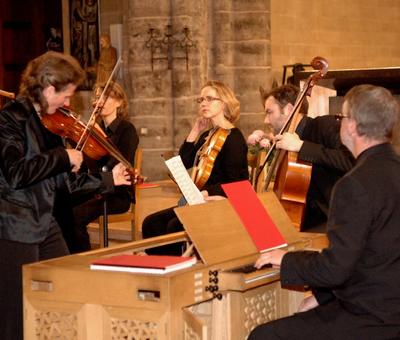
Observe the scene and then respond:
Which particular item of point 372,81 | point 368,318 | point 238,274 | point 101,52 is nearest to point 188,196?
point 238,274

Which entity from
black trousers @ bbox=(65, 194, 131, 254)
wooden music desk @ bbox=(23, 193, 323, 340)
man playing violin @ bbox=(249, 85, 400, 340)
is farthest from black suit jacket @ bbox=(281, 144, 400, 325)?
black trousers @ bbox=(65, 194, 131, 254)

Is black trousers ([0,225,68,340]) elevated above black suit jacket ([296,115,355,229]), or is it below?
below

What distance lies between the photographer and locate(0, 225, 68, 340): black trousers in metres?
4.03

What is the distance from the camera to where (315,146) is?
4.71 meters

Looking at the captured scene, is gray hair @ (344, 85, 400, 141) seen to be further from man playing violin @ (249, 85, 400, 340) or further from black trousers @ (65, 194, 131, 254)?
black trousers @ (65, 194, 131, 254)

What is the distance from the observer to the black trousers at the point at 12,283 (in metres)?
4.03

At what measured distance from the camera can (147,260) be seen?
346 cm

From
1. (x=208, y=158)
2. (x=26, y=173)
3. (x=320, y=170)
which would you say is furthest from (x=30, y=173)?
(x=208, y=158)

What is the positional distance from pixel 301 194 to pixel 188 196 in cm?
65

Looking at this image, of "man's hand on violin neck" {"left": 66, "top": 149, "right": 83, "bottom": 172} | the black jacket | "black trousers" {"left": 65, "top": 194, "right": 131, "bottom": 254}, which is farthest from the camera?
"black trousers" {"left": 65, "top": 194, "right": 131, "bottom": 254}

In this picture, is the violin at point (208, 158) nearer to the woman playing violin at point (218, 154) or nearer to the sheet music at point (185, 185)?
the woman playing violin at point (218, 154)

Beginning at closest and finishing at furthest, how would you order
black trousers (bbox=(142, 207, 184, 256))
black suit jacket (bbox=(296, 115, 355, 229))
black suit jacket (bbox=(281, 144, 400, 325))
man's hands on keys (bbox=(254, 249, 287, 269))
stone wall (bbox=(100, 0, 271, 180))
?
black suit jacket (bbox=(281, 144, 400, 325)) < man's hands on keys (bbox=(254, 249, 287, 269)) < black suit jacket (bbox=(296, 115, 355, 229)) < black trousers (bbox=(142, 207, 184, 256)) < stone wall (bbox=(100, 0, 271, 180))

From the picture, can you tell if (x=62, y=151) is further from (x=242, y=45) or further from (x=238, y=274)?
(x=242, y=45)

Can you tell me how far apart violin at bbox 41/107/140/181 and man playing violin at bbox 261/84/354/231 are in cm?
88
